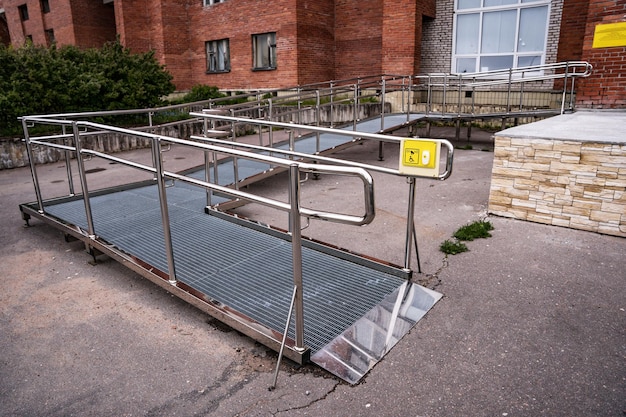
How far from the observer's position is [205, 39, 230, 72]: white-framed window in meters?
19.1

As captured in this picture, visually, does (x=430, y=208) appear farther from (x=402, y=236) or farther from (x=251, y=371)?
(x=251, y=371)

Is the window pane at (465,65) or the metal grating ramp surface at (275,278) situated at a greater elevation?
the window pane at (465,65)

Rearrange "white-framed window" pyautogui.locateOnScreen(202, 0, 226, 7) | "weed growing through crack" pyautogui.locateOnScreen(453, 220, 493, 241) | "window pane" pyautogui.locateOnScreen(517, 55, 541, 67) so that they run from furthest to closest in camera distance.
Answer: "white-framed window" pyautogui.locateOnScreen(202, 0, 226, 7), "window pane" pyautogui.locateOnScreen(517, 55, 541, 67), "weed growing through crack" pyautogui.locateOnScreen(453, 220, 493, 241)

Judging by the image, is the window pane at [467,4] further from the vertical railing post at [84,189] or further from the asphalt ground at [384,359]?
the vertical railing post at [84,189]

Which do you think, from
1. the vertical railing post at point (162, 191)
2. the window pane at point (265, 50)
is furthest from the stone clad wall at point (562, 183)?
the window pane at point (265, 50)

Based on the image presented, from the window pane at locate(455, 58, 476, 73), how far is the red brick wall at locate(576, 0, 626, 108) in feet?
20.0

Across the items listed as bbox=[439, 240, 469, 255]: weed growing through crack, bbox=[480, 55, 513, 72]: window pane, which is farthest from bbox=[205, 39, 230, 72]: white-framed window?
bbox=[439, 240, 469, 255]: weed growing through crack

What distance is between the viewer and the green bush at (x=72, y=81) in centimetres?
1040

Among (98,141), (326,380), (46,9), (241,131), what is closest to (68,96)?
(98,141)

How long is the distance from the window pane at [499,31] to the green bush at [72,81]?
10.2 metres

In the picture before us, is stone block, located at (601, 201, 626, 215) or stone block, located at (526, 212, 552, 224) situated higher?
stone block, located at (601, 201, 626, 215)

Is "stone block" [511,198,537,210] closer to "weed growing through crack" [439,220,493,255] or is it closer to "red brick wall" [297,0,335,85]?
"weed growing through crack" [439,220,493,255]

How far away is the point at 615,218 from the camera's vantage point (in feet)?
15.9

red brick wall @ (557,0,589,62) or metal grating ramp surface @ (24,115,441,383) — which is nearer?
metal grating ramp surface @ (24,115,441,383)
